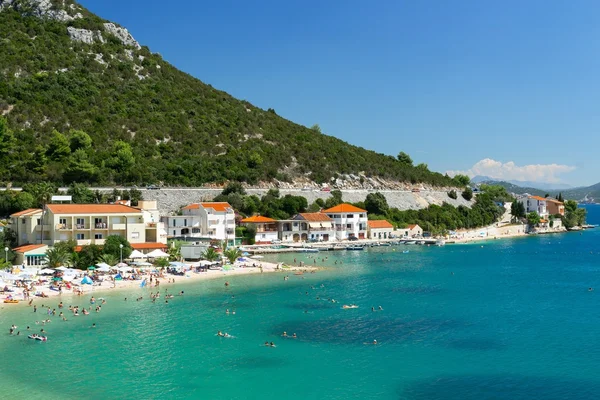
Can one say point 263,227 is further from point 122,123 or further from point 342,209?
point 122,123

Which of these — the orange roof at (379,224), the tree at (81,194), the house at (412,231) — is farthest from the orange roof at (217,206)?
the house at (412,231)

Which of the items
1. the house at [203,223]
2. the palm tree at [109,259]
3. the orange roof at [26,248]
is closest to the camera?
the orange roof at [26,248]

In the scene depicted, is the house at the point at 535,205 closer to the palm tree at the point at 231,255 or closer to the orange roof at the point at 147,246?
the palm tree at the point at 231,255

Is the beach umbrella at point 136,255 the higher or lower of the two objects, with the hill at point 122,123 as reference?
lower

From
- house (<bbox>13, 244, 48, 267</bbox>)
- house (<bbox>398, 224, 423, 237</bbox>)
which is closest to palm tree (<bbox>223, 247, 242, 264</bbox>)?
house (<bbox>13, 244, 48, 267</bbox>)

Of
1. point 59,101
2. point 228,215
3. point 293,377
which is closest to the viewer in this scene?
point 293,377

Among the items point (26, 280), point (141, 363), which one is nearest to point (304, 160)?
point (26, 280)

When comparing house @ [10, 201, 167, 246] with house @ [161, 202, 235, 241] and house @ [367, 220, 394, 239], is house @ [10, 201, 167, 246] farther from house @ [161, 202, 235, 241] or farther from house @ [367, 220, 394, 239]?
house @ [367, 220, 394, 239]

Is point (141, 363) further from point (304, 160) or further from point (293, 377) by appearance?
point (304, 160)
